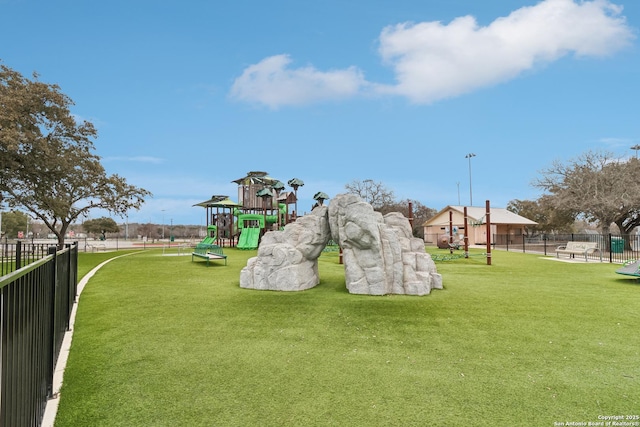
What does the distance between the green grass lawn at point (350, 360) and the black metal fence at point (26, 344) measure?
18.2 inches

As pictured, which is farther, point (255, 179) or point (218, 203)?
point (255, 179)

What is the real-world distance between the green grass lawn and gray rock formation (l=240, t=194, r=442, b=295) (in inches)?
22.1

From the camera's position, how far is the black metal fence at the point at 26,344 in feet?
7.30

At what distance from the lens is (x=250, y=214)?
32.5 m

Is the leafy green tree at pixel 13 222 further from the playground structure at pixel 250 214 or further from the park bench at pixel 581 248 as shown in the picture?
the park bench at pixel 581 248

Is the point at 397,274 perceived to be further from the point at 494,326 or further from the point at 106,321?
the point at 106,321

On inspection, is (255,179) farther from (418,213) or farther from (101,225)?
(101,225)

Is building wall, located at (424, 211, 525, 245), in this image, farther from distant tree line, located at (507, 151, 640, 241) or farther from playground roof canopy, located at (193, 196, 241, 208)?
playground roof canopy, located at (193, 196, 241, 208)

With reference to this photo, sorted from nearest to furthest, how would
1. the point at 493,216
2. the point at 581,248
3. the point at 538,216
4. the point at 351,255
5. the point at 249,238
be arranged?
the point at 351,255
the point at 581,248
the point at 249,238
the point at 493,216
the point at 538,216

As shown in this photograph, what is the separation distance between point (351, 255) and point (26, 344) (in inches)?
283

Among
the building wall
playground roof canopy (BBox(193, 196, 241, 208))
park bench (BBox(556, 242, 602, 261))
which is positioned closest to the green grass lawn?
park bench (BBox(556, 242, 602, 261))

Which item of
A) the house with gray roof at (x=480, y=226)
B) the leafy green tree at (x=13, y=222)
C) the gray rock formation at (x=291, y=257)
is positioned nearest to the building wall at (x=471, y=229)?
the house with gray roof at (x=480, y=226)

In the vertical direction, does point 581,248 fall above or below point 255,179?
below

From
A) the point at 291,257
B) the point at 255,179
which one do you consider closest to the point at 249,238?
the point at 255,179
